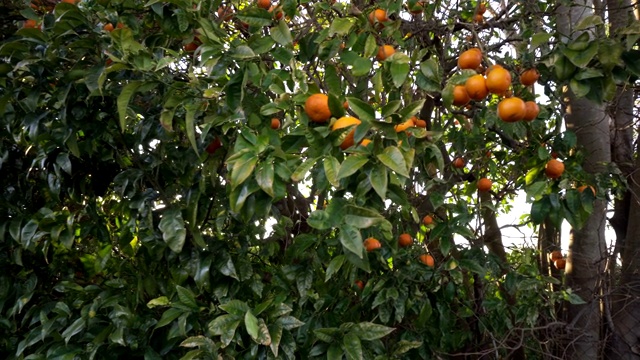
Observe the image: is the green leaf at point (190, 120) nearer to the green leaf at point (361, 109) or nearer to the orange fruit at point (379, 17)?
the green leaf at point (361, 109)

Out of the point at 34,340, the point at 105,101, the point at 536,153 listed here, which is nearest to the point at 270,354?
the point at 34,340

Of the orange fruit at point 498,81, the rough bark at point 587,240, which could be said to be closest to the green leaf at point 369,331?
the orange fruit at point 498,81

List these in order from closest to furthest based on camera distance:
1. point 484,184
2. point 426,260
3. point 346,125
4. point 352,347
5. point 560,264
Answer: point 346,125, point 352,347, point 426,260, point 484,184, point 560,264

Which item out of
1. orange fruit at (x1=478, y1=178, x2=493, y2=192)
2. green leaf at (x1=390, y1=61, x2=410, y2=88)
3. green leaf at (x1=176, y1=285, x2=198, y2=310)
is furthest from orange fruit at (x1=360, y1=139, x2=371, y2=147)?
orange fruit at (x1=478, y1=178, x2=493, y2=192)

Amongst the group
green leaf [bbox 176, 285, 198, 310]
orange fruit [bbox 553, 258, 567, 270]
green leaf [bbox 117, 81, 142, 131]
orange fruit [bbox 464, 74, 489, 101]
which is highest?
orange fruit [bbox 464, 74, 489, 101]

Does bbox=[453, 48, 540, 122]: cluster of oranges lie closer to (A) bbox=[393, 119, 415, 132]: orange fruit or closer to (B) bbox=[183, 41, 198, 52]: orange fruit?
(A) bbox=[393, 119, 415, 132]: orange fruit

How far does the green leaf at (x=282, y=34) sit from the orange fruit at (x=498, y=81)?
0.49 metres

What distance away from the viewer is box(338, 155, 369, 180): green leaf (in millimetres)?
1171

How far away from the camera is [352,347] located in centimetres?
166

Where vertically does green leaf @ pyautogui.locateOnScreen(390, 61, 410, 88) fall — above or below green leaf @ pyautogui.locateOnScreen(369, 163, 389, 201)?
above

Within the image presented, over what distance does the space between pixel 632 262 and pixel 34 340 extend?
2324 millimetres

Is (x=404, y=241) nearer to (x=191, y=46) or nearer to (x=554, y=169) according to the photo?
(x=554, y=169)

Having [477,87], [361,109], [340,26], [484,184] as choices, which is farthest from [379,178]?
[484,184]

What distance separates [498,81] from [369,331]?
754 millimetres
